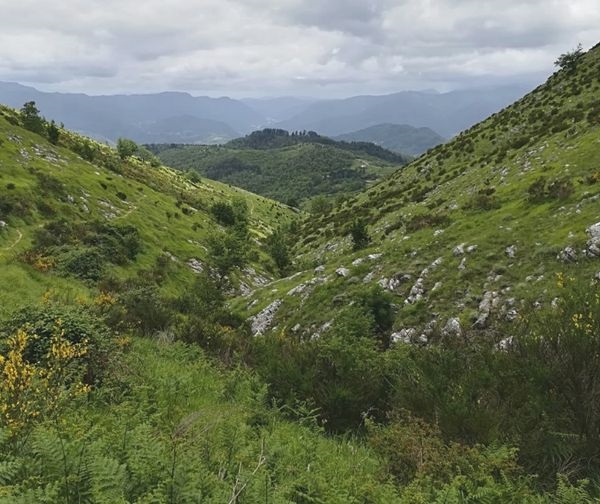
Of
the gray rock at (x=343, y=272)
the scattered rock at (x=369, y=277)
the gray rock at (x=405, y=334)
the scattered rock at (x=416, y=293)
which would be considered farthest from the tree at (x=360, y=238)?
the gray rock at (x=405, y=334)

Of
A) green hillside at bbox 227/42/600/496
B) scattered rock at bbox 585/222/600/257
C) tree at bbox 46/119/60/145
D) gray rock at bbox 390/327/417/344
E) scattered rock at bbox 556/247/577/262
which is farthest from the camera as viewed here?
tree at bbox 46/119/60/145

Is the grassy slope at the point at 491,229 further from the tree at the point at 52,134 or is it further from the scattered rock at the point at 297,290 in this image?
the tree at the point at 52,134

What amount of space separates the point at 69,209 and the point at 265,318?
27945mm

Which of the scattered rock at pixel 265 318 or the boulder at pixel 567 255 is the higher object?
the boulder at pixel 567 255

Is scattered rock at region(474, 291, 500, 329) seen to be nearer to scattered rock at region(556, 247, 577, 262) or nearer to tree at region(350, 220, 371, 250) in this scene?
scattered rock at region(556, 247, 577, 262)

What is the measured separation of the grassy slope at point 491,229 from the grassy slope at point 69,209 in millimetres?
13090

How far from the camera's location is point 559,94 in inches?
1831

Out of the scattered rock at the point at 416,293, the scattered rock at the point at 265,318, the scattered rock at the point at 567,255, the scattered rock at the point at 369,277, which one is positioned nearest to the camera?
the scattered rock at the point at 567,255

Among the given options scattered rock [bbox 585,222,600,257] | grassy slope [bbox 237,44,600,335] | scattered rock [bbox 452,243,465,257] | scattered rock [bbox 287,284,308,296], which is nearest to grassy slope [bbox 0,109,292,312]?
scattered rock [bbox 287,284,308,296]

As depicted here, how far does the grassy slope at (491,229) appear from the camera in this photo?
739 inches

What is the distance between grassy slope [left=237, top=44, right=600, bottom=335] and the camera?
18.8 m

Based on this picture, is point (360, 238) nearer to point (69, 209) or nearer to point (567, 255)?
point (567, 255)

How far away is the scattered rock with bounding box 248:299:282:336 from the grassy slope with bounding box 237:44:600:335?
0.66m

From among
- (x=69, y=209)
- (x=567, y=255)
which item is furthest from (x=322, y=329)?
(x=69, y=209)
